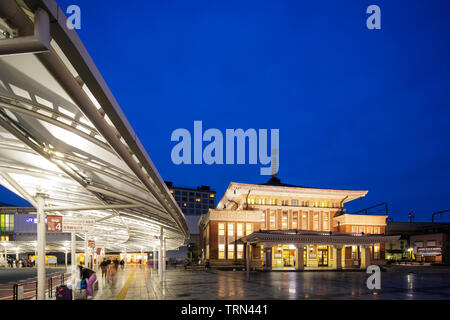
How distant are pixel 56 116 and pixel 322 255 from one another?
178 ft

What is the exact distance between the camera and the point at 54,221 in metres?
14.1

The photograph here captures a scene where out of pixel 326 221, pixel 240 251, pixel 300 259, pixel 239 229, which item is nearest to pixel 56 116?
pixel 300 259

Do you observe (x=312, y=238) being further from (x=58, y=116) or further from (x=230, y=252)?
(x=58, y=116)

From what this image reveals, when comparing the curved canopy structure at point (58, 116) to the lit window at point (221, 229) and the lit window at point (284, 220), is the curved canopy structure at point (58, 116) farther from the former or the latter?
the lit window at point (284, 220)

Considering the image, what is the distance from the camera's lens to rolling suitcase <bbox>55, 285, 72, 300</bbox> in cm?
1224

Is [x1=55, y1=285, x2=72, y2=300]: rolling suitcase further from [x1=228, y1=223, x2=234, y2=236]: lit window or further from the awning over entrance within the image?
[x1=228, y1=223, x2=234, y2=236]: lit window

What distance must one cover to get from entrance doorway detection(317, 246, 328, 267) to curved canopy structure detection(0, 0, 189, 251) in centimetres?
4495

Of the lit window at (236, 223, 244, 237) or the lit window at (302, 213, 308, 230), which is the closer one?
the lit window at (236, 223, 244, 237)

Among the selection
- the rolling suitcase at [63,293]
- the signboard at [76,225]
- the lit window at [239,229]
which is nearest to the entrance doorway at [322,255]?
the lit window at [239,229]

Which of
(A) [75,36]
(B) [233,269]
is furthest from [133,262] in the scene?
(A) [75,36]

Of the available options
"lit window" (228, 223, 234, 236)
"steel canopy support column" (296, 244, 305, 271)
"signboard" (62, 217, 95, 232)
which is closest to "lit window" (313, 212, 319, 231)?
"lit window" (228, 223, 234, 236)

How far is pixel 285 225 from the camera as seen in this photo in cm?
5781
